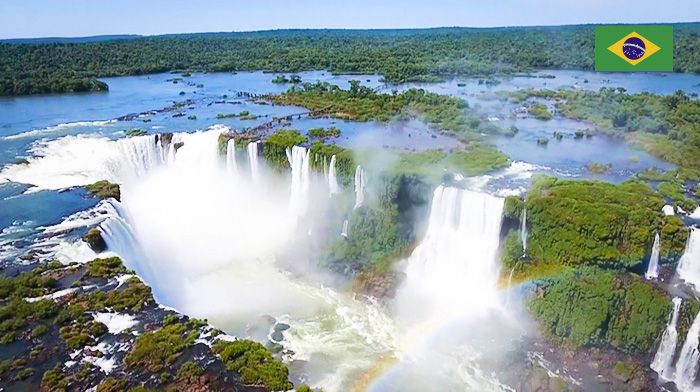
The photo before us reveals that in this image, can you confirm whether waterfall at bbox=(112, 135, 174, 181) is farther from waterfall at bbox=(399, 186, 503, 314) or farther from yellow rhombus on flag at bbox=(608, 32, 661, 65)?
yellow rhombus on flag at bbox=(608, 32, 661, 65)

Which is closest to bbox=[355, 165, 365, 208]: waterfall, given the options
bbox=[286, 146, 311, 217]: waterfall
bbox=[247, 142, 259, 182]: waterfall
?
bbox=[286, 146, 311, 217]: waterfall

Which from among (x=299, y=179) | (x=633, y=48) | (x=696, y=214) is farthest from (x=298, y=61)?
(x=696, y=214)

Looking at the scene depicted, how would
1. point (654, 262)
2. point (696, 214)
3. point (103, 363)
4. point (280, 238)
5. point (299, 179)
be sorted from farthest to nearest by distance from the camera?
point (299, 179)
point (280, 238)
point (696, 214)
point (654, 262)
point (103, 363)

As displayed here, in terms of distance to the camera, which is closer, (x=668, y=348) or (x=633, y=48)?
(x=668, y=348)

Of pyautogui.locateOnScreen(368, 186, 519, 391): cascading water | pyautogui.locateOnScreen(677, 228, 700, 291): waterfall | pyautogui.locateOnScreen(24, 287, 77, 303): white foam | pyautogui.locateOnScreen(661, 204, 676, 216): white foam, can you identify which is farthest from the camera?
pyautogui.locateOnScreen(661, 204, 676, 216): white foam

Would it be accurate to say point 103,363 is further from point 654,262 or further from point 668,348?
point 654,262

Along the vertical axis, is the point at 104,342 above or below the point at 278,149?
below

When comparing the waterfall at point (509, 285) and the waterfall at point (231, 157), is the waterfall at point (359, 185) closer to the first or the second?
the waterfall at point (509, 285)
